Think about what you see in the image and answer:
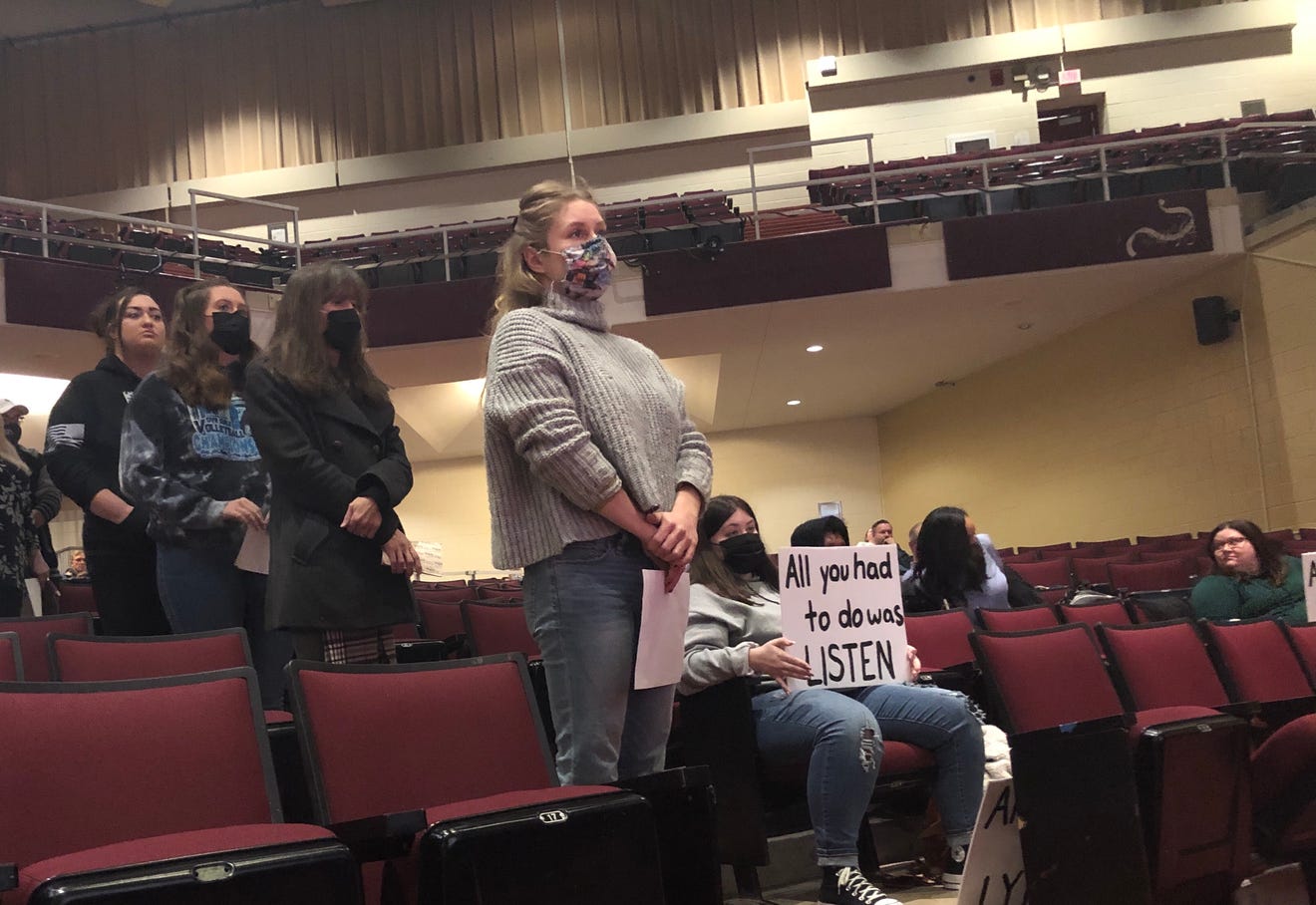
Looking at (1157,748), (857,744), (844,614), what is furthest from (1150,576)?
(1157,748)

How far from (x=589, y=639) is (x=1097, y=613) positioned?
98.8 inches

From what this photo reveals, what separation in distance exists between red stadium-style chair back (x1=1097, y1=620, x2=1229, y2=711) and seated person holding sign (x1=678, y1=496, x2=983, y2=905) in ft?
1.57

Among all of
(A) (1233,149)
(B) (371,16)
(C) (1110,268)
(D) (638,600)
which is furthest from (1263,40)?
(D) (638,600)

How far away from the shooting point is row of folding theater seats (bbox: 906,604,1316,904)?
2035 mm

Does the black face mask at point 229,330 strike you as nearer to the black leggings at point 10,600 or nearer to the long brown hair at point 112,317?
the long brown hair at point 112,317

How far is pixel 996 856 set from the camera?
2.04 m

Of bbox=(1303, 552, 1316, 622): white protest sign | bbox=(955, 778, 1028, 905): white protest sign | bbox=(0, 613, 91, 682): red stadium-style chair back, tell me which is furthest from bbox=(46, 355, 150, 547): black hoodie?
bbox=(1303, 552, 1316, 622): white protest sign

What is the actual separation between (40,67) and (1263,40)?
12937 millimetres

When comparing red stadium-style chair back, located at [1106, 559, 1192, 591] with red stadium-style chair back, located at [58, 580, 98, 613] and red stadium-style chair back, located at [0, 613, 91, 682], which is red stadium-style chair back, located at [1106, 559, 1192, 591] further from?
red stadium-style chair back, located at [0, 613, 91, 682]

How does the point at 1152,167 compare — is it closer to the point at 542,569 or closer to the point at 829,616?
the point at 829,616

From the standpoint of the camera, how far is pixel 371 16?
1324 cm

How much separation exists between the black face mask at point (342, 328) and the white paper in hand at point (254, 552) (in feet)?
1.38

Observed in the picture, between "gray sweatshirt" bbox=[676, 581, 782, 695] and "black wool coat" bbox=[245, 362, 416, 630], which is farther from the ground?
"black wool coat" bbox=[245, 362, 416, 630]

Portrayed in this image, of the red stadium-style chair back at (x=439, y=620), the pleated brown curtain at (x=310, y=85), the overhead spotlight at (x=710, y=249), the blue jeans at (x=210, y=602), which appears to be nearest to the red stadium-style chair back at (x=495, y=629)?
the red stadium-style chair back at (x=439, y=620)
